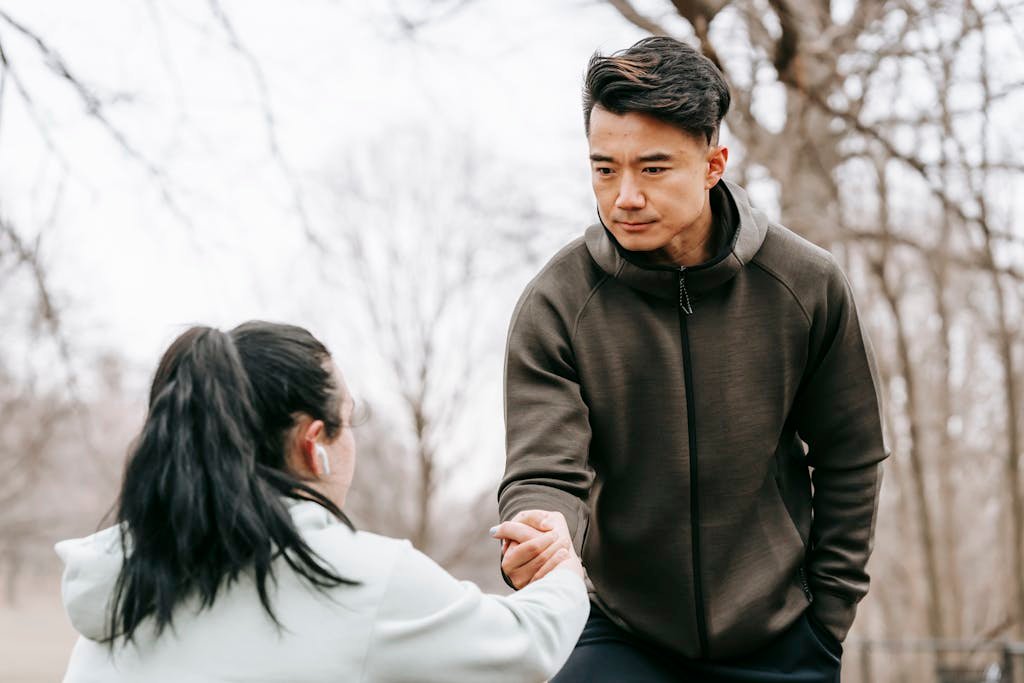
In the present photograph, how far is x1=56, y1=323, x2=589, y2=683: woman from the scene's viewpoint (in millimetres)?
2127

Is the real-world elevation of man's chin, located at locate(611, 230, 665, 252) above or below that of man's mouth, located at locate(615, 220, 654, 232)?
below

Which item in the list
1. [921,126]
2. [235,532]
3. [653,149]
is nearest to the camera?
[235,532]

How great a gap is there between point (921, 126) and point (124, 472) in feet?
31.2

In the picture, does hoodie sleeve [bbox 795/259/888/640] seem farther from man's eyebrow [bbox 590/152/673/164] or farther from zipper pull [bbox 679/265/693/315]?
man's eyebrow [bbox 590/152/673/164]

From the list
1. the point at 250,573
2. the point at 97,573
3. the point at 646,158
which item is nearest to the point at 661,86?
the point at 646,158

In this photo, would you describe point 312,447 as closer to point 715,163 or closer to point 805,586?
point 715,163

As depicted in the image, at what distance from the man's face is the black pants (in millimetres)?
1025

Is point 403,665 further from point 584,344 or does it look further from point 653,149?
point 653,149

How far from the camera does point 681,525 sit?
290 cm

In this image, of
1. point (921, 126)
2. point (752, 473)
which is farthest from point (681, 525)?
point (921, 126)

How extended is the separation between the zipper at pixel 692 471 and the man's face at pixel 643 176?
0.16 m

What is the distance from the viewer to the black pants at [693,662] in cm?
293

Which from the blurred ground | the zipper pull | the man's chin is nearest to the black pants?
the zipper pull

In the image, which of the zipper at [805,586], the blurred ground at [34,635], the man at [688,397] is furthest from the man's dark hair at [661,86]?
the blurred ground at [34,635]
